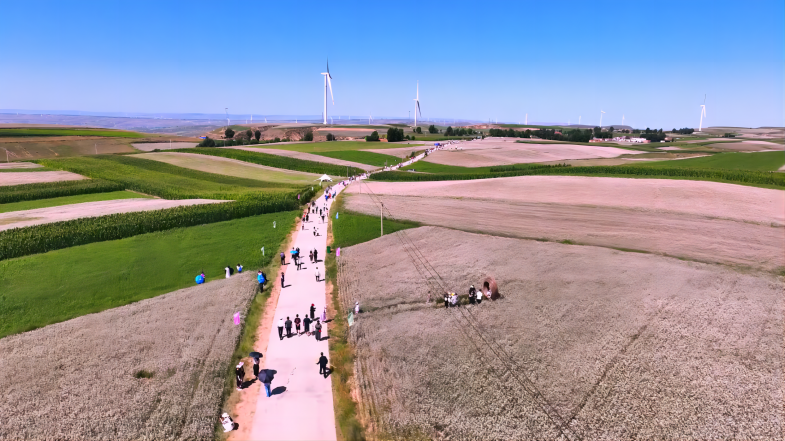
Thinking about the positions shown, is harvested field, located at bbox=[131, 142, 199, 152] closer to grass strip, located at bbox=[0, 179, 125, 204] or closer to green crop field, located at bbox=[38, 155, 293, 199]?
green crop field, located at bbox=[38, 155, 293, 199]

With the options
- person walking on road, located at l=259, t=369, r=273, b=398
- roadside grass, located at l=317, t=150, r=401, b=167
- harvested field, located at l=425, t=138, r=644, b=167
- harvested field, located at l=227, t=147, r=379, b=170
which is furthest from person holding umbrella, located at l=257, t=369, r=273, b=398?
harvested field, located at l=425, t=138, r=644, b=167

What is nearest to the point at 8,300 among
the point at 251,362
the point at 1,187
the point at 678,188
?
the point at 251,362

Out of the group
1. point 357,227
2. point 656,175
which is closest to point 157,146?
point 357,227

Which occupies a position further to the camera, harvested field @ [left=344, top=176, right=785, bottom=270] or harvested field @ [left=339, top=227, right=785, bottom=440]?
harvested field @ [left=344, top=176, right=785, bottom=270]

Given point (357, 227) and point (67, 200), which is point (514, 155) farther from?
point (67, 200)

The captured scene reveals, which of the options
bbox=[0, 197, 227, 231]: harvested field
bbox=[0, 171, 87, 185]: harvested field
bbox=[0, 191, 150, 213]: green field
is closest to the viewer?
bbox=[0, 197, 227, 231]: harvested field

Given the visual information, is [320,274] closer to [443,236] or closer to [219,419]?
[443,236]
